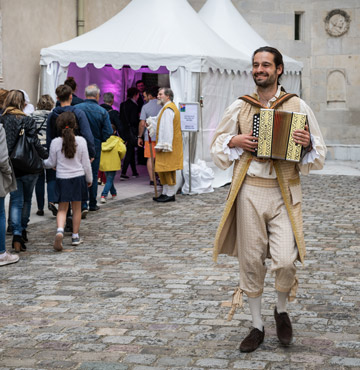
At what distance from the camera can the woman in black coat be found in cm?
805

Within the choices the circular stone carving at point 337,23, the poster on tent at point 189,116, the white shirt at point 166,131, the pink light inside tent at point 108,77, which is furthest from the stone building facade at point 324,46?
the white shirt at point 166,131

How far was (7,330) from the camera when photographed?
5.34m

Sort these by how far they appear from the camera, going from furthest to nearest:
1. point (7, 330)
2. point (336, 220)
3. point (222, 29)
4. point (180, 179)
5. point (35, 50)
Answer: point (222, 29) → point (35, 50) → point (180, 179) → point (336, 220) → point (7, 330)

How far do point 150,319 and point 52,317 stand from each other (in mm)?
695

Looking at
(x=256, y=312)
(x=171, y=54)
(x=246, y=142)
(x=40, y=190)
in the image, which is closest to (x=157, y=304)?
(x=256, y=312)

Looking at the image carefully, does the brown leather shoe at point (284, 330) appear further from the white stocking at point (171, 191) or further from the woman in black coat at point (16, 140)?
the white stocking at point (171, 191)

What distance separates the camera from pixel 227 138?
4.93 metres

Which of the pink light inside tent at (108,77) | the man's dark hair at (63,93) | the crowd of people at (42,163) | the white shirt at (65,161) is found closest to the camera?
the crowd of people at (42,163)

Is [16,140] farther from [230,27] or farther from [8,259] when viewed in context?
[230,27]

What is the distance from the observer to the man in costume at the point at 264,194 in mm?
4816

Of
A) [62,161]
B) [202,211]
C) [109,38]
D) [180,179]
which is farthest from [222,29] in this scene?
[62,161]

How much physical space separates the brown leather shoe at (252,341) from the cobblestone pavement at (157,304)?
0.14ft

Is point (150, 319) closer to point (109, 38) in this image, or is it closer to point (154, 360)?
point (154, 360)

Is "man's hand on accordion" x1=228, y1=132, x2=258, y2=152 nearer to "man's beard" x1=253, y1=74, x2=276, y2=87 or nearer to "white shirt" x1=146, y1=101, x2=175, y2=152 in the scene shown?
"man's beard" x1=253, y1=74, x2=276, y2=87
